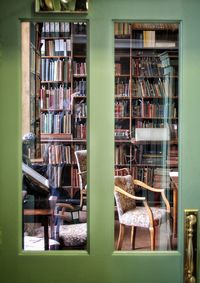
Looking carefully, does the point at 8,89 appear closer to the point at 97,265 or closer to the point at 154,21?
the point at 154,21

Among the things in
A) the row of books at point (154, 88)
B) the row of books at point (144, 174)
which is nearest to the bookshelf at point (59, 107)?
the row of books at point (144, 174)

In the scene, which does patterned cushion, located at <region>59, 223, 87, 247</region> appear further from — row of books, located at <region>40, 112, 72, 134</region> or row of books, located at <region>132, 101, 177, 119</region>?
row of books, located at <region>132, 101, 177, 119</region>

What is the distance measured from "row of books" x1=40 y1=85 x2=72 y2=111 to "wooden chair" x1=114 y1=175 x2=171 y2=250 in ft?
2.06

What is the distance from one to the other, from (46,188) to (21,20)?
0.88m

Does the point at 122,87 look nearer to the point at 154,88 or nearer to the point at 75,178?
the point at 154,88

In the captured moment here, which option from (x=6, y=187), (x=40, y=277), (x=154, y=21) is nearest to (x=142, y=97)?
(x=154, y=21)

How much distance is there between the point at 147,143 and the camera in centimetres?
260

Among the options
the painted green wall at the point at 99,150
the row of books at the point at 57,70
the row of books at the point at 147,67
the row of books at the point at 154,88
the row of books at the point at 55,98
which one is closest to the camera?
the painted green wall at the point at 99,150

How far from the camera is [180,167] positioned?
208 cm

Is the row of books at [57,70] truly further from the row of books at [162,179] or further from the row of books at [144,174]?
the row of books at [162,179]

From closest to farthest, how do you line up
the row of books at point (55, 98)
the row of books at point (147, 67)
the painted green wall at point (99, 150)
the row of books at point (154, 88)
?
the painted green wall at point (99, 150) < the row of books at point (154, 88) < the row of books at point (55, 98) < the row of books at point (147, 67)

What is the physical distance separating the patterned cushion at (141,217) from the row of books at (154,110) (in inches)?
20.5

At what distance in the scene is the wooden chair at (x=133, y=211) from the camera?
216cm

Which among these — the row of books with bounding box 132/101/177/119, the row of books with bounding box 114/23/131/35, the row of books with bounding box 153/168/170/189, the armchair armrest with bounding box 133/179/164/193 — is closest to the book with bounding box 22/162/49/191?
the armchair armrest with bounding box 133/179/164/193
